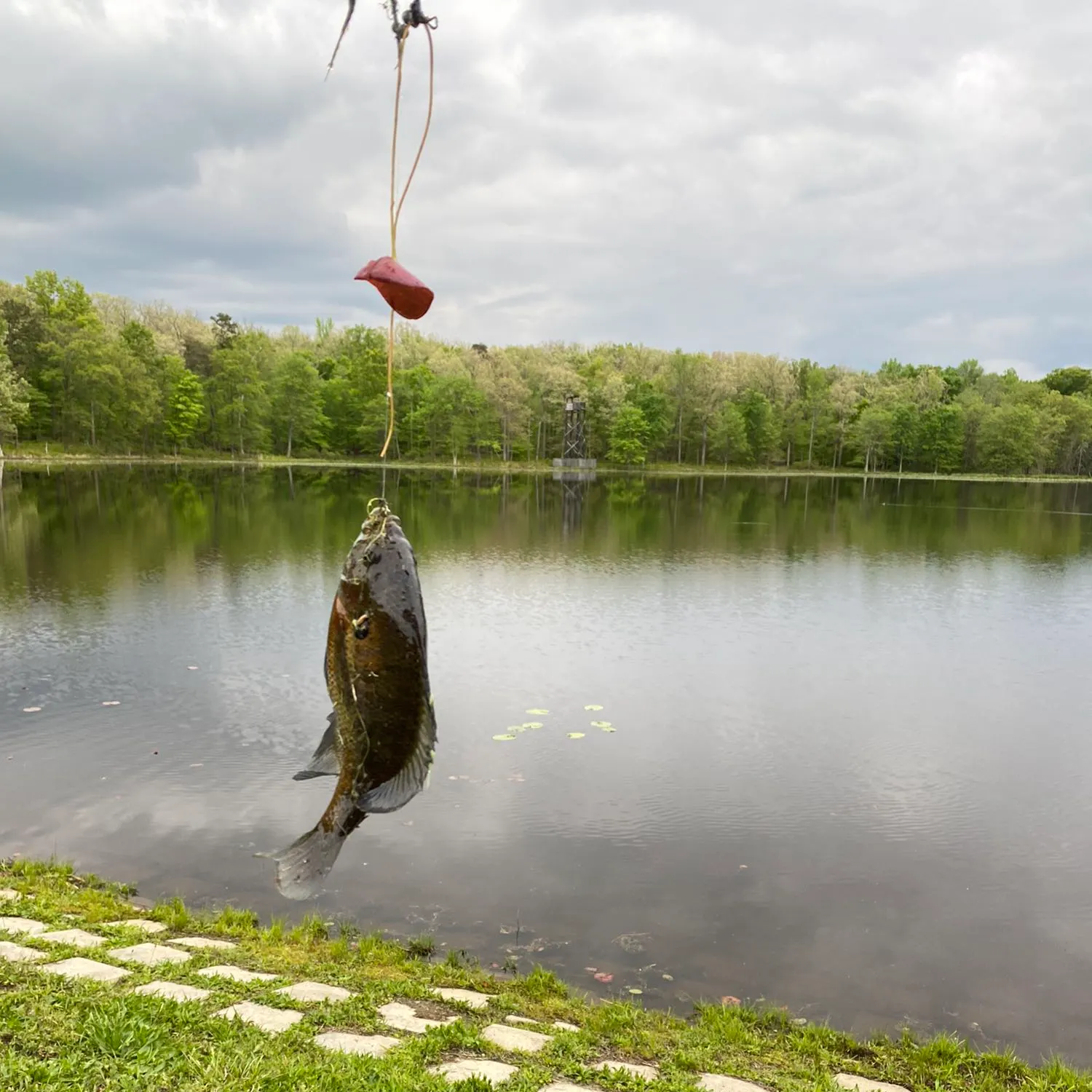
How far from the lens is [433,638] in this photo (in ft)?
51.6

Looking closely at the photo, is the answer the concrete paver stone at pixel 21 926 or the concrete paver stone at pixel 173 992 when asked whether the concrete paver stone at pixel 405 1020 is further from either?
the concrete paver stone at pixel 21 926

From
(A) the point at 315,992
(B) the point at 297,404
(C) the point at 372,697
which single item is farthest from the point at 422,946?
(B) the point at 297,404

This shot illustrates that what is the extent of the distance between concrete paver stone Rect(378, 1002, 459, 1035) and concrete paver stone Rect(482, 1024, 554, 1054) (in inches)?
9.3

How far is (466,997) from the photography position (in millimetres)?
5430

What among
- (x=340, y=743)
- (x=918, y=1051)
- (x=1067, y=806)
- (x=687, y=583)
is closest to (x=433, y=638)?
(x=687, y=583)

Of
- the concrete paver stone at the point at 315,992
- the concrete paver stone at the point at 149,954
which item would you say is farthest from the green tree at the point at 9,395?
the concrete paver stone at the point at 315,992

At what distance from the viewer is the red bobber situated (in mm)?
2771

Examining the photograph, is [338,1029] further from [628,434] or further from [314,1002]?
[628,434]

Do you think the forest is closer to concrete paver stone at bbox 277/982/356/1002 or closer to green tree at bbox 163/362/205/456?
green tree at bbox 163/362/205/456

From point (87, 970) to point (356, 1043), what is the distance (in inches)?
71.7

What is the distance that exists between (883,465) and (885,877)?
90403 millimetres

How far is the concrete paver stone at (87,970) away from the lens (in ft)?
15.4

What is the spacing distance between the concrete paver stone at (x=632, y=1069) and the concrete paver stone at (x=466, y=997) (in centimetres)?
105

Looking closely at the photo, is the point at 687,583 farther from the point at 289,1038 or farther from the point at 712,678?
the point at 289,1038
